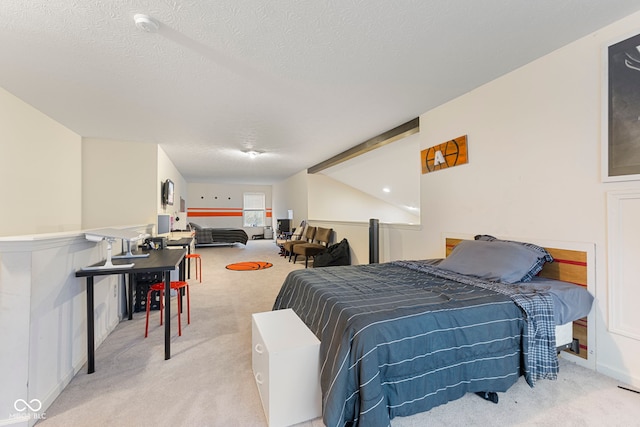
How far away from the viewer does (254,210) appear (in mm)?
12727

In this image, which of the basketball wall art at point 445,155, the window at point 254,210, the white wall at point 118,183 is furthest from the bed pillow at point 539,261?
the window at point 254,210

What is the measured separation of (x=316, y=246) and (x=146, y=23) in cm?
514

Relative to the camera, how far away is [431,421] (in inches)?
62.7

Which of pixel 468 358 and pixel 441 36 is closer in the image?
pixel 468 358

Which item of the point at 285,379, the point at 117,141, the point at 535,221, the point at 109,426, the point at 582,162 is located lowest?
the point at 109,426

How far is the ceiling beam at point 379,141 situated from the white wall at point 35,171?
15.2 ft

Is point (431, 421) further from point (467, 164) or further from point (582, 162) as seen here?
point (467, 164)

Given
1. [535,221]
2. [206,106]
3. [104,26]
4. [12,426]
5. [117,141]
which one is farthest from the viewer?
[117,141]

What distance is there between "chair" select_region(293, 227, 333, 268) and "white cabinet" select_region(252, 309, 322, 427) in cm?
446

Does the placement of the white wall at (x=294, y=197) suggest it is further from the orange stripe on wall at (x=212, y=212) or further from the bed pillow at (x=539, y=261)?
the bed pillow at (x=539, y=261)

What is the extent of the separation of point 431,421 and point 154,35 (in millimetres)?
3137

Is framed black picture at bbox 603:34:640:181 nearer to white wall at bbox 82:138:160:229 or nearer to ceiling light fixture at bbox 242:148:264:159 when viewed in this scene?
ceiling light fixture at bbox 242:148:264:159

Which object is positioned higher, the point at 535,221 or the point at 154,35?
the point at 154,35

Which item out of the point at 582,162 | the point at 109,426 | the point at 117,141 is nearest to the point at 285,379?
the point at 109,426
